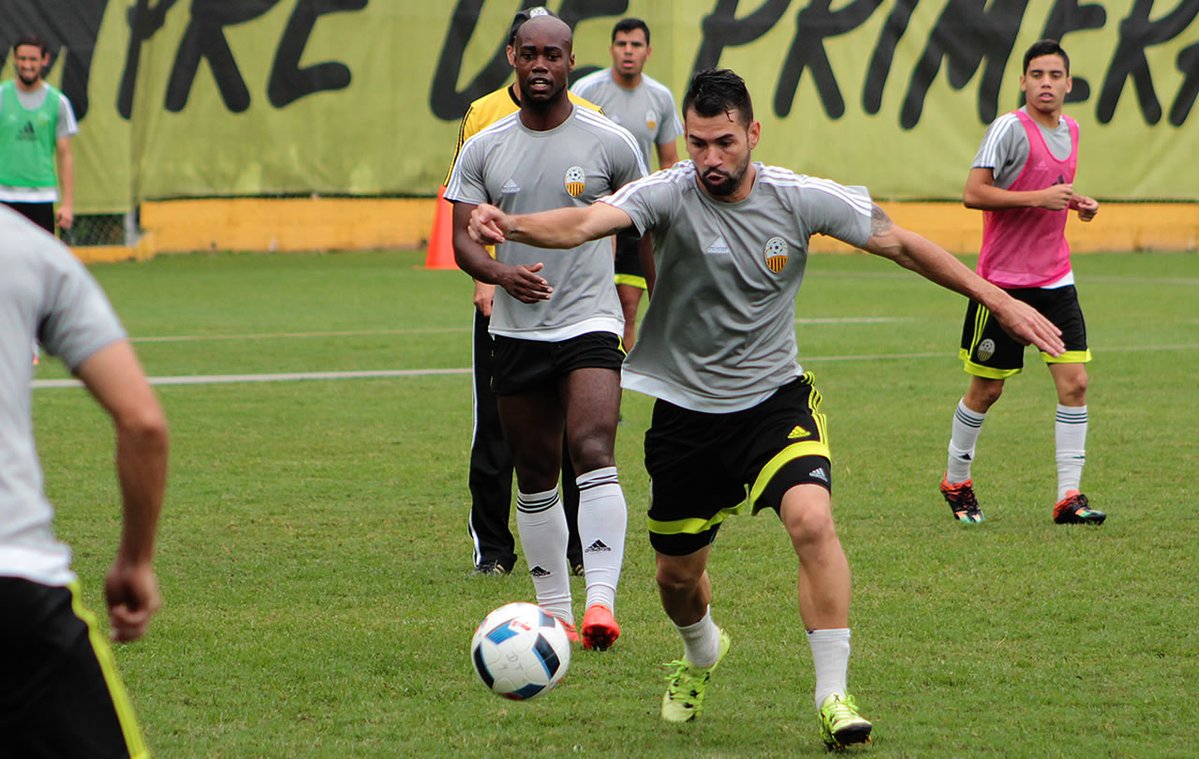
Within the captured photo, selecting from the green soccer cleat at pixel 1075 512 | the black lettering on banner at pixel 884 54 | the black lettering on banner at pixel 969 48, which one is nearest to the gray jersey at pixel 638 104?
the green soccer cleat at pixel 1075 512

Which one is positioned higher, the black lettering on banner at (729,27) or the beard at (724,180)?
the beard at (724,180)

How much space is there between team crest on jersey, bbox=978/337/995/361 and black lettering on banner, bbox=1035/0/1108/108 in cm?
2148

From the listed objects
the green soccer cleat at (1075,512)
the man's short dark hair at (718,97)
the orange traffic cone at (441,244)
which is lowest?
the orange traffic cone at (441,244)

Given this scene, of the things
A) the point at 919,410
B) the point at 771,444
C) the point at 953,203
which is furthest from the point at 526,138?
the point at 953,203

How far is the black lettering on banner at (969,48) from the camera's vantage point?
28203 millimetres

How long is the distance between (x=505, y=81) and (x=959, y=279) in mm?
21268

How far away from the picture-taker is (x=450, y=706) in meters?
5.12

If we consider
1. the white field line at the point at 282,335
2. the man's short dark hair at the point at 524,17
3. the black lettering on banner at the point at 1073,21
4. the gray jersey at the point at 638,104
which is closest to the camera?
the man's short dark hair at the point at 524,17

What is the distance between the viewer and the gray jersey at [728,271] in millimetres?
5023

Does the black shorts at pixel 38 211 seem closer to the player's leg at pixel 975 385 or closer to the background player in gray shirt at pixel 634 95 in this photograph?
the background player in gray shirt at pixel 634 95

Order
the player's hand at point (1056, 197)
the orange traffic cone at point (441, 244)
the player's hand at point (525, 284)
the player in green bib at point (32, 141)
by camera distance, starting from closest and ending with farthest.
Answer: the player's hand at point (525, 284) → the player's hand at point (1056, 197) → the player in green bib at point (32, 141) → the orange traffic cone at point (441, 244)

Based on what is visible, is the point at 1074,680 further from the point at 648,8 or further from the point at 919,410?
the point at 648,8

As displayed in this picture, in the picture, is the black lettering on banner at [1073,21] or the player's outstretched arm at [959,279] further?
the black lettering on banner at [1073,21]

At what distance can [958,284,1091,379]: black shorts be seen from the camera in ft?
A: 27.1
